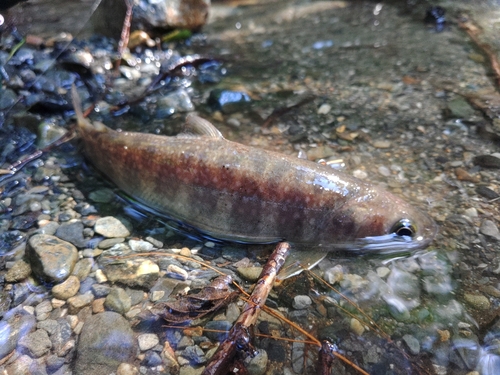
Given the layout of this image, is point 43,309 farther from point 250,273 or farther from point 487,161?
point 487,161

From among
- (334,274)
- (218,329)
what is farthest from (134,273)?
(334,274)

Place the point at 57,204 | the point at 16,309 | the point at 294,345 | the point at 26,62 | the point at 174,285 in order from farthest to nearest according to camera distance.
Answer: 1. the point at 26,62
2. the point at 57,204
3. the point at 174,285
4. the point at 16,309
5. the point at 294,345

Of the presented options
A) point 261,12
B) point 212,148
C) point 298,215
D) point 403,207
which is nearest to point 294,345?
point 298,215

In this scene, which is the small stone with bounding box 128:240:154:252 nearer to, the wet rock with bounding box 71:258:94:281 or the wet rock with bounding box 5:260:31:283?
the wet rock with bounding box 71:258:94:281

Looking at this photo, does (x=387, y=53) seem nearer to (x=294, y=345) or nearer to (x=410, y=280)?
(x=410, y=280)

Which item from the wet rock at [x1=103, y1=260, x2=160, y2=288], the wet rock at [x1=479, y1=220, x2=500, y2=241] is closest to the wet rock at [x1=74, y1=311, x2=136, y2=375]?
the wet rock at [x1=103, y1=260, x2=160, y2=288]
